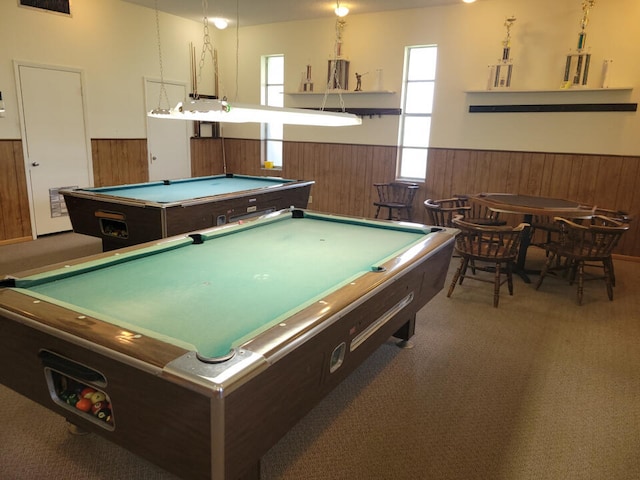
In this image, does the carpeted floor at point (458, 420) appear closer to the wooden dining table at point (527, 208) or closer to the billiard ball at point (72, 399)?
the billiard ball at point (72, 399)

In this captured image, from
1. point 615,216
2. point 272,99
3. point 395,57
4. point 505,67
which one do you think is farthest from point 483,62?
point 272,99

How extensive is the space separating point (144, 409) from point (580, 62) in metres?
5.55

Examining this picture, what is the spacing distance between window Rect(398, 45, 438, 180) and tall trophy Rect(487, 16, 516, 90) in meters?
0.84

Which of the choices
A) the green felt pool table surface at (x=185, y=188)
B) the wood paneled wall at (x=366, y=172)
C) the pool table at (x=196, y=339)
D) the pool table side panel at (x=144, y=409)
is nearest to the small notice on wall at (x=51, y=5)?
the wood paneled wall at (x=366, y=172)

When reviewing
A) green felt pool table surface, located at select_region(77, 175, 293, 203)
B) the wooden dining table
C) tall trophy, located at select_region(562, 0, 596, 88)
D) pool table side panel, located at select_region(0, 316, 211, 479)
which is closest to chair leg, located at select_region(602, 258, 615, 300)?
the wooden dining table

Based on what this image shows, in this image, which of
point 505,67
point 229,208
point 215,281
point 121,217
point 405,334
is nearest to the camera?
point 215,281

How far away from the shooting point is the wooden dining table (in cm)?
400

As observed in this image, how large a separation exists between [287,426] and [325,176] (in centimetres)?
574

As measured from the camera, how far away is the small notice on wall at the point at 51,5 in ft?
16.3

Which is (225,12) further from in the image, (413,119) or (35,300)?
(35,300)

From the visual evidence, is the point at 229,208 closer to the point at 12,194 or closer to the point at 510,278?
the point at 510,278

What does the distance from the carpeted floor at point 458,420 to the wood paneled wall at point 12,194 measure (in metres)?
3.49

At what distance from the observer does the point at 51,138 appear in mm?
5387

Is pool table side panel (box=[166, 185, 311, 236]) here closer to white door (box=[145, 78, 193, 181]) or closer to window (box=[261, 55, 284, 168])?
window (box=[261, 55, 284, 168])
